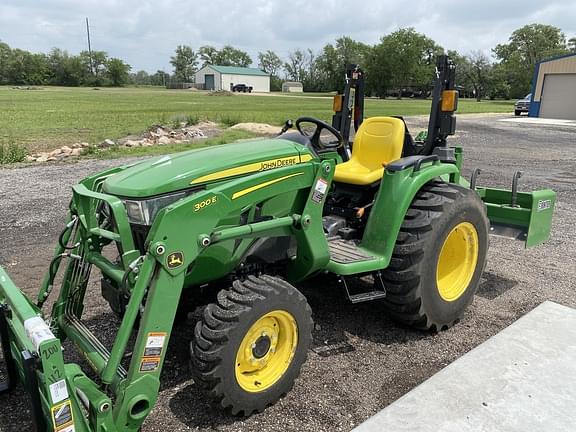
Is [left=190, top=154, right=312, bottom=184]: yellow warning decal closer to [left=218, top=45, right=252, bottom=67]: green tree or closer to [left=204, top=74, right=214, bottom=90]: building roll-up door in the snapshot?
[left=204, top=74, right=214, bottom=90]: building roll-up door

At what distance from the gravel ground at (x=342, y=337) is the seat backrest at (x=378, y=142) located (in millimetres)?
1218

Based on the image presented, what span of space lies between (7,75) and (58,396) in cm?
10668

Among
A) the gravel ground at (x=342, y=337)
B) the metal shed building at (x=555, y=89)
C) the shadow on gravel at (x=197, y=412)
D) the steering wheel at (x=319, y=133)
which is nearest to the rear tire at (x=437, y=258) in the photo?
the gravel ground at (x=342, y=337)

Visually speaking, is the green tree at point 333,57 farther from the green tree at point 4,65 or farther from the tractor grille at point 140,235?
the tractor grille at point 140,235

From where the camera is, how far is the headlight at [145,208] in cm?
269

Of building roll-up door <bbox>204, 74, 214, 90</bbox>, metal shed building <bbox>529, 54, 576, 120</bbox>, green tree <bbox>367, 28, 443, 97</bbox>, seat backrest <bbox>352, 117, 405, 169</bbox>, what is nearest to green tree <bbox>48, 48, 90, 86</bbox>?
building roll-up door <bbox>204, 74, 214, 90</bbox>

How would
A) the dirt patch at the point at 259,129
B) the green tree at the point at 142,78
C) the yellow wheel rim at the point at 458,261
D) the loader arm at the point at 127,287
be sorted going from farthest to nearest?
the green tree at the point at 142,78 → the dirt patch at the point at 259,129 → the yellow wheel rim at the point at 458,261 → the loader arm at the point at 127,287

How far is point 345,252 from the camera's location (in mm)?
3480

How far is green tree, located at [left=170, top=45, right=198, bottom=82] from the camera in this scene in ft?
419

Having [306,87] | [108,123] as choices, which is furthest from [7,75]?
[108,123]

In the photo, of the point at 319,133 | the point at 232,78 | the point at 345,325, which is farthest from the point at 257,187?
the point at 232,78

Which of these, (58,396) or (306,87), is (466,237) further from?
(306,87)

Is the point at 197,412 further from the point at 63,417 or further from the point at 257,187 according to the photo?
the point at 257,187

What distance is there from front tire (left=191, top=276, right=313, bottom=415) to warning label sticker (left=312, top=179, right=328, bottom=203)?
0.58 metres
